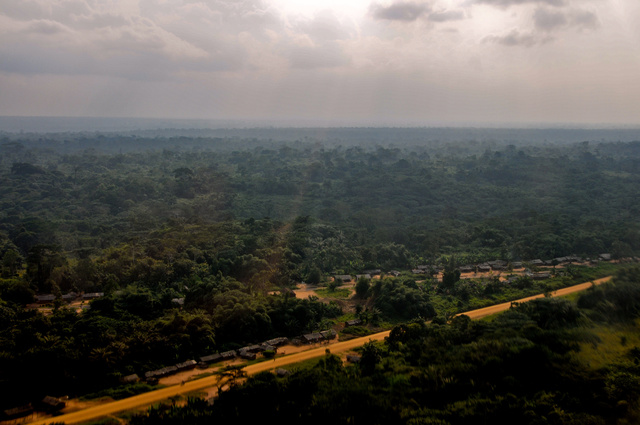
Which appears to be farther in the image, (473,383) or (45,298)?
(45,298)

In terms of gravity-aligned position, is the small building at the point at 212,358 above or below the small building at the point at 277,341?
above

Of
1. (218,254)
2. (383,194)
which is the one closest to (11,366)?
(218,254)

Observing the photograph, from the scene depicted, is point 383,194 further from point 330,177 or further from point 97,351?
point 97,351

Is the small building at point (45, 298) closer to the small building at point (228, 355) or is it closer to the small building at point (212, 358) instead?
the small building at point (212, 358)

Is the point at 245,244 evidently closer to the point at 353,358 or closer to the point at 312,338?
the point at 312,338

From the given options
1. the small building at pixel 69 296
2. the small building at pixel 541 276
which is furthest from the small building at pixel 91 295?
the small building at pixel 541 276

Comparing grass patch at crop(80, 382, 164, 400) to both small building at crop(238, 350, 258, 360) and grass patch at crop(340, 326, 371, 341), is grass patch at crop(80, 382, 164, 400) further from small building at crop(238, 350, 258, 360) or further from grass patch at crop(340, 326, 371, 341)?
grass patch at crop(340, 326, 371, 341)

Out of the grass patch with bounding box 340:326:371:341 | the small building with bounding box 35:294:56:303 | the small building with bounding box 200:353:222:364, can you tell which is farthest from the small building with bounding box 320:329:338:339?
the small building with bounding box 35:294:56:303

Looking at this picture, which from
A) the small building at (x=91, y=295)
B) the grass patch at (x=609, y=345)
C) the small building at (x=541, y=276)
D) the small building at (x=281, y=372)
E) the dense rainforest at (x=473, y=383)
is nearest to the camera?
the dense rainforest at (x=473, y=383)

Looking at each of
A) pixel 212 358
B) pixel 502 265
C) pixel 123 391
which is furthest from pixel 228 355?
pixel 502 265
